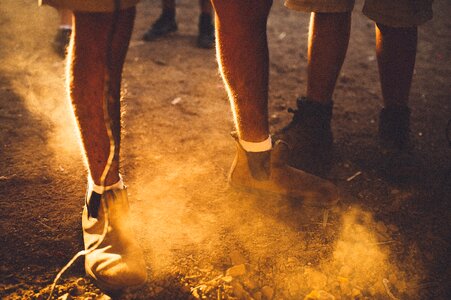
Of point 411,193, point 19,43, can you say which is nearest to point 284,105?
point 411,193

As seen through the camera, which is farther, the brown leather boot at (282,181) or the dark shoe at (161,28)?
the dark shoe at (161,28)

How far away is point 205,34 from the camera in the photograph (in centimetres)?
354

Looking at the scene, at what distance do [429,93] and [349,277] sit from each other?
202cm

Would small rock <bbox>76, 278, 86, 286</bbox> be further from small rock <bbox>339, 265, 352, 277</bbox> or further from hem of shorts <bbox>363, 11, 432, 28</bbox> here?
hem of shorts <bbox>363, 11, 432, 28</bbox>

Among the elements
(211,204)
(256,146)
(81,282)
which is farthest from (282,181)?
(81,282)

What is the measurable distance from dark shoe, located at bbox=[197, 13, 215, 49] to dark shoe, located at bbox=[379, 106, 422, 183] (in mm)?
2000

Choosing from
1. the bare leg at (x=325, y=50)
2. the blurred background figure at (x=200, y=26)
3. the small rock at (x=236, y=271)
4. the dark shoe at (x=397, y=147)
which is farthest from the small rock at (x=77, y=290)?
the blurred background figure at (x=200, y=26)

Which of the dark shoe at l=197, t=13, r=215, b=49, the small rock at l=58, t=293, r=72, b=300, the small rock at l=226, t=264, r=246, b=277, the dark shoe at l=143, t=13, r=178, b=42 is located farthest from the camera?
the dark shoe at l=143, t=13, r=178, b=42

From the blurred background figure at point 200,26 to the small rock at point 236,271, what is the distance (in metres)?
2.58

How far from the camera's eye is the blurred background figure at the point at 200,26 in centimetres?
350

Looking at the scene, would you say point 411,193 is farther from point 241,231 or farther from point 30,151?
point 30,151

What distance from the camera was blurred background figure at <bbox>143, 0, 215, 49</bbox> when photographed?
3.50 m

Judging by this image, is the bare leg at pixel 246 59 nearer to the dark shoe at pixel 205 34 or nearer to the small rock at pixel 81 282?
the small rock at pixel 81 282

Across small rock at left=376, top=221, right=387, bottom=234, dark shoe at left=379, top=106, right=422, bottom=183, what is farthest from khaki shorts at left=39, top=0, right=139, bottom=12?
dark shoe at left=379, top=106, right=422, bottom=183
